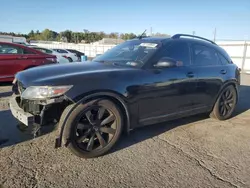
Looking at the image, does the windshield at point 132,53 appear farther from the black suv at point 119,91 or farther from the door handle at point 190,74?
the door handle at point 190,74

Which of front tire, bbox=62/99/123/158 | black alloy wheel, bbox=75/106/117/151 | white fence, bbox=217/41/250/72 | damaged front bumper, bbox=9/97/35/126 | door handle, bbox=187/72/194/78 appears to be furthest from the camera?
white fence, bbox=217/41/250/72

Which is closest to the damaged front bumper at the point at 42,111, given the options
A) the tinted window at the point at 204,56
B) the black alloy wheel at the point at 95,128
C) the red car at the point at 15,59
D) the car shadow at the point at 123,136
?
the car shadow at the point at 123,136

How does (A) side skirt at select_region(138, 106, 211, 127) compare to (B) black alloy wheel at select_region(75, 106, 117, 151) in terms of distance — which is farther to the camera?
(A) side skirt at select_region(138, 106, 211, 127)

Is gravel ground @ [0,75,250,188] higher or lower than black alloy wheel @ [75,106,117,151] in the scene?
lower

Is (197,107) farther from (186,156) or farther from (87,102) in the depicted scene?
(87,102)

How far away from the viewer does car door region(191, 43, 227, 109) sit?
4336mm

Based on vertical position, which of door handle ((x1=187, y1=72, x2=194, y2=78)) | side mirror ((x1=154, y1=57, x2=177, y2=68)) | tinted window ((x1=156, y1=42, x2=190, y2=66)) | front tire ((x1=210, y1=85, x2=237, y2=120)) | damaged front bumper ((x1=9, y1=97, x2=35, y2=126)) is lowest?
front tire ((x1=210, y1=85, x2=237, y2=120))

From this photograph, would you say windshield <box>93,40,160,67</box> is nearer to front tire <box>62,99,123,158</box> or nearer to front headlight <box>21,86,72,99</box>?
front tire <box>62,99,123,158</box>

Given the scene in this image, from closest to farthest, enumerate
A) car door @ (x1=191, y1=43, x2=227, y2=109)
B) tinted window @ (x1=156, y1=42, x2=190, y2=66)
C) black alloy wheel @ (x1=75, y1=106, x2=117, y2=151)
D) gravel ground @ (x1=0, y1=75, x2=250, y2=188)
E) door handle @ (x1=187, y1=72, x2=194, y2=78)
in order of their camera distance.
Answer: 1. gravel ground @ (x1=0, y1=75, x2=250, y2=188)
2. black alloy wheel @ (x1=75, y1=106, x2=117, y2=151)
3. tinted window @ (x1=156, y1=42, x2=190, y2=66)
4. door handle @ (x1=187, y1=72, x2=194, y2=78)
5. car door @ (x1=191, y1=43, x2=227, y2=109)

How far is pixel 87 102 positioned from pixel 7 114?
2636 mm

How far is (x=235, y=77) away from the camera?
16.8 feet

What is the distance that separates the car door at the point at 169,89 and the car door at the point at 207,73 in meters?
0.19

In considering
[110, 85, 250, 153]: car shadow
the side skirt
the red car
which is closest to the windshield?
the side skirt

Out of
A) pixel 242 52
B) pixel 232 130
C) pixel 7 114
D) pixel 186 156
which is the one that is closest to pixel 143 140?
pixel 186 156
